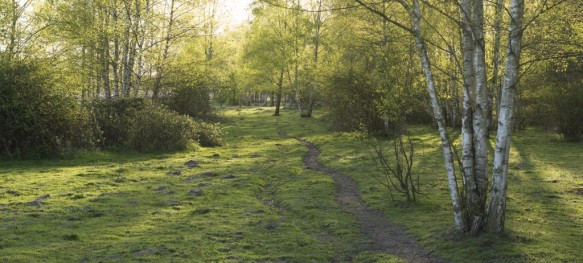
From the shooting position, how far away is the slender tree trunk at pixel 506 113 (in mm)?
9391

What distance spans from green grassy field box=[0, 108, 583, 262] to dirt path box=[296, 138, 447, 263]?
0.28 metres

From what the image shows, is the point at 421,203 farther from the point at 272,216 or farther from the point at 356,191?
the point at 272,216

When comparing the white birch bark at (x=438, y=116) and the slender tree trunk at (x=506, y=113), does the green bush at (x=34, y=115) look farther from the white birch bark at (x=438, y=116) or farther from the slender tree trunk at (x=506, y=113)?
the slender tree trunk at (x=506, y=113)

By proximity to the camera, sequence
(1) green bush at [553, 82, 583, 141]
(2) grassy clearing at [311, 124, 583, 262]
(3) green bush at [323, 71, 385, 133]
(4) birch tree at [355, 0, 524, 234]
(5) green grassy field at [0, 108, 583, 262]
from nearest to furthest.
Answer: (2) grassy clearing at [311, 124, 583, 262] < (4) birch tree at [355, 0, 524, 234] < (5) green grassy field at [0, 108, 583, 262] < (1) green bush at [553, 82, 583, 141] < (3) green bush at [323, 71, 385, 133]

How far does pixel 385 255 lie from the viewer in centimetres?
973

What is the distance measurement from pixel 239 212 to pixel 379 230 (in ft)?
12.4

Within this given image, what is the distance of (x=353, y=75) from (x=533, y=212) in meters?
21.1

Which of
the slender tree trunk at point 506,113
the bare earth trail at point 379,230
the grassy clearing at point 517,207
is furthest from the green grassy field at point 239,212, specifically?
the slender tree trunk at point 506,113

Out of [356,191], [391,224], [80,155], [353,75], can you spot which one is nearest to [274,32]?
[353,75]

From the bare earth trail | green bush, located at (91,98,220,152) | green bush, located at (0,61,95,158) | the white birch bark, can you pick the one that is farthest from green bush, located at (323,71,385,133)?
the white birch bark

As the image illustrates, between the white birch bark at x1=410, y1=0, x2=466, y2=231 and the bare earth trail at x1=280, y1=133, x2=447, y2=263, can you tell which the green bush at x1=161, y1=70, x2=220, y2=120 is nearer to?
the bare earth trail at x1=280, y1=133, x2=447, y2=263

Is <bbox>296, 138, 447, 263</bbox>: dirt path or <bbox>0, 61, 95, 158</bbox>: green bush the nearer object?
<bbox>296, 138, 447, 263</bbox>: dirt path

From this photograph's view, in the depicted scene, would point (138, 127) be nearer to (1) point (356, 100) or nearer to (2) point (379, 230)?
(1) point (356, 100)

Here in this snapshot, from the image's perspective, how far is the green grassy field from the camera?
9594 mm
